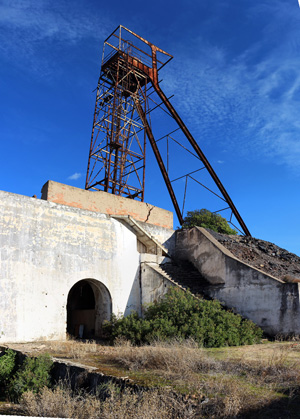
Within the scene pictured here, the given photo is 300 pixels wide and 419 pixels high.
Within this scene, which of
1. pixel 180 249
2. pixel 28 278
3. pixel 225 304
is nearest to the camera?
pixel 28 278

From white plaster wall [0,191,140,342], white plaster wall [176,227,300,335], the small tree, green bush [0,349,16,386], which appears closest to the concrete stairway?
white plaster wall [176,227,300,335]

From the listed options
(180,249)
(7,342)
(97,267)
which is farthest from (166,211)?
(7,342)

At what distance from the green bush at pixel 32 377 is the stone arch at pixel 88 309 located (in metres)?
6.43

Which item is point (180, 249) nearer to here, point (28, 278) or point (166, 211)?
point (166, 211)

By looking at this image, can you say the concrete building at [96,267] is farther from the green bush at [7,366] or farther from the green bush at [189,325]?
the green bush at [7,366]

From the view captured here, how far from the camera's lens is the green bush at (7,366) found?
9.34 m

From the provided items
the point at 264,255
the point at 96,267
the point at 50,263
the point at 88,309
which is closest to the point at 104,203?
the point at 96,267

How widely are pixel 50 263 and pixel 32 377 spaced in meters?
5.75

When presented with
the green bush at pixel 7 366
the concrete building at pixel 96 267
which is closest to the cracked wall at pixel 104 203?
the concrete building at pixel 96 267

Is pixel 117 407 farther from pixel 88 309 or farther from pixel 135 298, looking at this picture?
pixel 88 309

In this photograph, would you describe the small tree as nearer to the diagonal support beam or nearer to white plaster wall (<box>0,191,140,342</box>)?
the diagonal support beam

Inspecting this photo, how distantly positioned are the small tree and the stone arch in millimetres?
11535

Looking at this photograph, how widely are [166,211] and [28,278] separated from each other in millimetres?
8892

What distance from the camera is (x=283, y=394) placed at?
5328 millimetres
